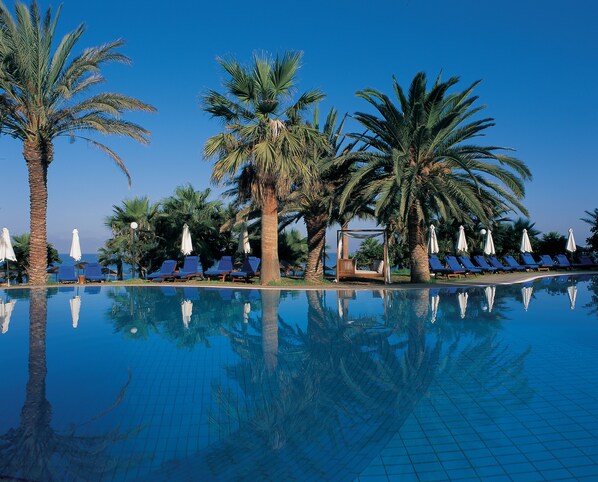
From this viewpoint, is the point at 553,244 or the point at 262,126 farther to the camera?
the point at 553,244

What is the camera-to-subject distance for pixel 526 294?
1490cm

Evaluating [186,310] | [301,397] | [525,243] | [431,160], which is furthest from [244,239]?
[301,397]

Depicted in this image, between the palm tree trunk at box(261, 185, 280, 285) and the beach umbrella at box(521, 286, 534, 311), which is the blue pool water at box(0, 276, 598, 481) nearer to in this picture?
the beach umbrella at box(521, 286, 534, 311)

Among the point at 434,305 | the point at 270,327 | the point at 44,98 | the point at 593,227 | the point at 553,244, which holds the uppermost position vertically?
the point at 44,98

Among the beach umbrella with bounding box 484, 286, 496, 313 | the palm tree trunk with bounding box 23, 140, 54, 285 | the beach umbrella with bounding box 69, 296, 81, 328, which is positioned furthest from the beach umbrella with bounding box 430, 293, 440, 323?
the palm tree trunk with bounding box 23, 140, 54, 285

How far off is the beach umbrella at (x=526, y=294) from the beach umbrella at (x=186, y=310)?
7706 millimetres

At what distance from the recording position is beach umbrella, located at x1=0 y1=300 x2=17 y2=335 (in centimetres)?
978

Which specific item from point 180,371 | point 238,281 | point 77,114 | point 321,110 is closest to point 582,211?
point 321,110

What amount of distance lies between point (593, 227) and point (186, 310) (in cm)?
2465

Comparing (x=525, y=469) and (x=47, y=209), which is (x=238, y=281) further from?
(x=525, y=469)

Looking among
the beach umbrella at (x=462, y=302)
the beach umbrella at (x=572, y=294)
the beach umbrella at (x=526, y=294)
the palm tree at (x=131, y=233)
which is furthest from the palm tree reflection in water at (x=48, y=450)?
the palm tree at (x=131, y=233)

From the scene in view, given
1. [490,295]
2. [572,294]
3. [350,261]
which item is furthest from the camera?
[350,261]

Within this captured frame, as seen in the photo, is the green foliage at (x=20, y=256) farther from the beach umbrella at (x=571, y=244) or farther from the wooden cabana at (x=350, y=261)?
the beach umbrella at (x=571, y=244)

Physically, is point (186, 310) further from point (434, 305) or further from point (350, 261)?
point (350, 261)
